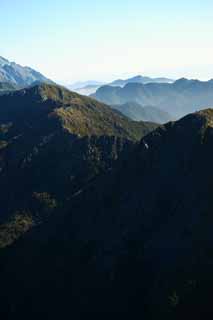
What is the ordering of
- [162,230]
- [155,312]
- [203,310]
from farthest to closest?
1. [162,230]
2. [155,312]
3. [203,310]

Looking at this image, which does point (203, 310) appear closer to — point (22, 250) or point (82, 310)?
point (82, 310)

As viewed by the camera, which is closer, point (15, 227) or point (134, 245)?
point (134, 245)

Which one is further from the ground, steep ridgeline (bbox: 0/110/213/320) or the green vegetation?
steep ridgeline (bbox: 0/110/213/320)

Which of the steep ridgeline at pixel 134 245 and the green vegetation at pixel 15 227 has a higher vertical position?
the steep ridgeline at pixel 134 245

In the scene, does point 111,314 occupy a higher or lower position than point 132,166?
lower

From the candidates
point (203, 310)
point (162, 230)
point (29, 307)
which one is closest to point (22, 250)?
point (29, 307)

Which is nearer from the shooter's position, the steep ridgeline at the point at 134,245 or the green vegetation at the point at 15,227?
the steep ridgeline at the point at 134,245

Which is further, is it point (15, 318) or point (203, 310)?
point (15, 318)

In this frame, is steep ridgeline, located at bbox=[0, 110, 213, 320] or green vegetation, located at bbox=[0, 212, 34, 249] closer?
steep ridgeline, located at bbox=[0, 110, 213, 320]
